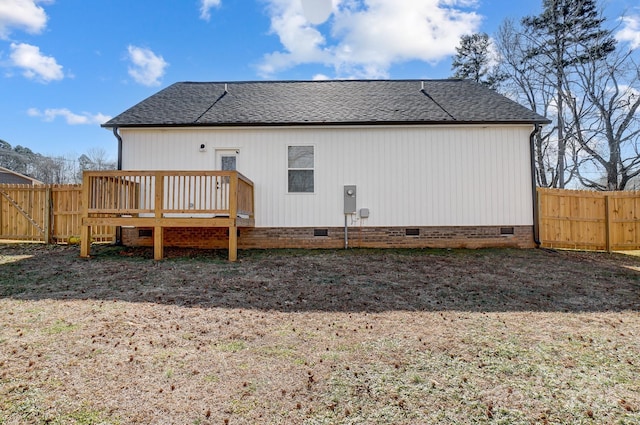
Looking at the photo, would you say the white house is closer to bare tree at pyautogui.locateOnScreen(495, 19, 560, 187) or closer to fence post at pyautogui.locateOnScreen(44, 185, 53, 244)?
fence post at pyautogui.locateOnScreen(44, 185, 53, 244)

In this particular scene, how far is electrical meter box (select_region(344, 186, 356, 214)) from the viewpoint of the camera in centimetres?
826

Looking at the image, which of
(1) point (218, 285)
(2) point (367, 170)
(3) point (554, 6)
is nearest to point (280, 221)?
(2) point (367, 170)

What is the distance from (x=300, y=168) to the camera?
8461 millimetres

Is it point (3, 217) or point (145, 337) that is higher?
point (3, 217)

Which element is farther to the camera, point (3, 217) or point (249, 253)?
point (3, 217)

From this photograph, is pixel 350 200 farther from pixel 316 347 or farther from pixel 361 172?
pixel 316 347

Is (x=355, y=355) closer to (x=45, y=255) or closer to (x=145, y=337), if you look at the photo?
(x=145, y=337)

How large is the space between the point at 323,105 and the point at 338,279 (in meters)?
5.54

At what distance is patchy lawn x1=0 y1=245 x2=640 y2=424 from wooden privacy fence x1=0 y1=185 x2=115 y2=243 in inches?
145

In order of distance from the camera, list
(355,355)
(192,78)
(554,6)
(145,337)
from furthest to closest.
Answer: (554,6) → (192,78) → (145,337) → (355,355)

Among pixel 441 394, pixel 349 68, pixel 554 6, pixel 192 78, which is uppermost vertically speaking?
pixel 554 6

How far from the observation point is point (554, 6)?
15.8 meters

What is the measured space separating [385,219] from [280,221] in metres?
2.65

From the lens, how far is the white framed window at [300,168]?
27.7 ft
